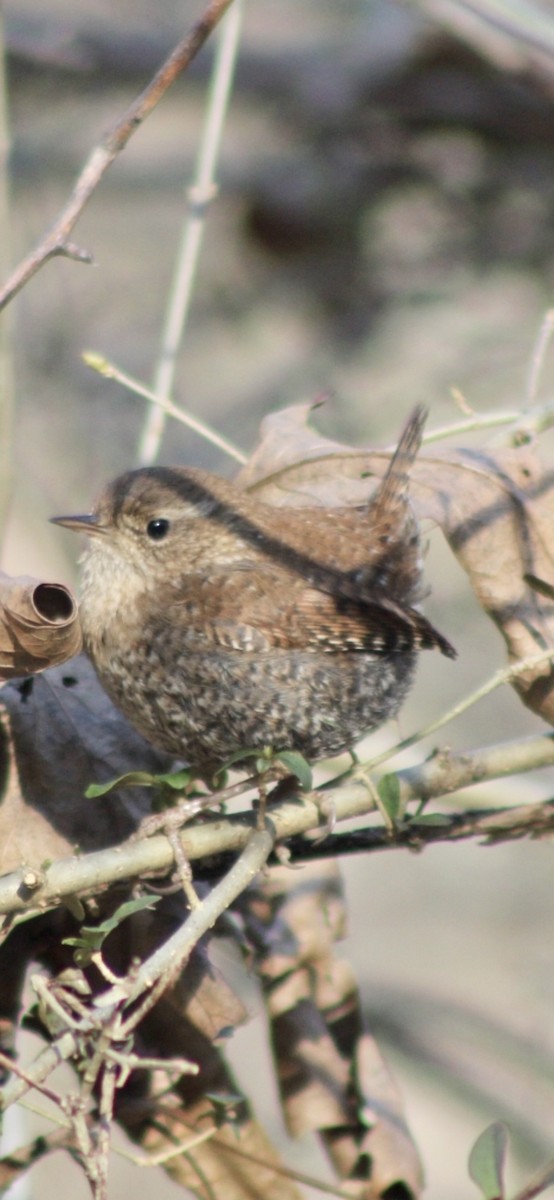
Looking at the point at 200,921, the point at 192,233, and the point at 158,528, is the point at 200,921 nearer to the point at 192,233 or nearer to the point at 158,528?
the point at 158,528

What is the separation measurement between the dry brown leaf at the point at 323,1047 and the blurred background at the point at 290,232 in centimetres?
317

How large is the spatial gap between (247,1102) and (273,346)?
5.02 m

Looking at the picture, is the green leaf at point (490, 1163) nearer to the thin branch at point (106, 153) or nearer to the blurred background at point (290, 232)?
the thin branch at point (106, 153)

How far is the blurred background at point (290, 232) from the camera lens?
656cm

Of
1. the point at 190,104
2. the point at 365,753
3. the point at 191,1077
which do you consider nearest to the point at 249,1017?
the point at 191,1077

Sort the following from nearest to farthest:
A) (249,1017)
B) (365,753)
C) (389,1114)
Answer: (249,1017) → (389,1114) → (365,753)

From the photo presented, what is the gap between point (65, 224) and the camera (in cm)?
216

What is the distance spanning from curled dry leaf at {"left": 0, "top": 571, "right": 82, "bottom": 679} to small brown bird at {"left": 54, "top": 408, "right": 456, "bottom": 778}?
1.76 feet

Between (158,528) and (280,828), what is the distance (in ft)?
3.51

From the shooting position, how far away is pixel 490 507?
107 inches

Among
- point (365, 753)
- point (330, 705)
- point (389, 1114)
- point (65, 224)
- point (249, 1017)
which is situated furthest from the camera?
point (365, 753)

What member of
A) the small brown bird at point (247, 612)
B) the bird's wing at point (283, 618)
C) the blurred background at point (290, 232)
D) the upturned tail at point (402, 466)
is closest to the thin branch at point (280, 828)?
the small brown bird at point (247, 612)

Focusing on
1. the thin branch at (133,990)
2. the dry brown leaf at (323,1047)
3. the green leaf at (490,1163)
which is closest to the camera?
the thin branch at (133,990)

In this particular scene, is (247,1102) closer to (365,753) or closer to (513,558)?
(513,558)
